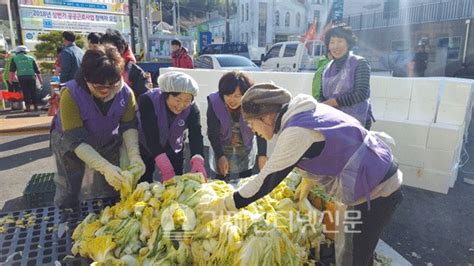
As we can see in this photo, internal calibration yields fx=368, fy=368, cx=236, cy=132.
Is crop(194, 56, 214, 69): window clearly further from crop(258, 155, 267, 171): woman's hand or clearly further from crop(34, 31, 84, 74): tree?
crop(258, 155, 267, 171): woman's hand

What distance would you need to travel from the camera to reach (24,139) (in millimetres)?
6820

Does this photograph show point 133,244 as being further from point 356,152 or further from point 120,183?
point 356,152

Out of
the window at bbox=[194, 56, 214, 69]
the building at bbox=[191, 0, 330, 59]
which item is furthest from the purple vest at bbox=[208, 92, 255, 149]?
the building at bbox=[191, 0, 330, 59]

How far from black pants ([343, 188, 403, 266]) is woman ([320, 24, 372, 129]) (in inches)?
59.6

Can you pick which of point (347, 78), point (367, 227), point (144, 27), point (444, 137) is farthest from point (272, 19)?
point (367, 227)

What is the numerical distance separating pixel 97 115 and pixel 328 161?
63.6 inches

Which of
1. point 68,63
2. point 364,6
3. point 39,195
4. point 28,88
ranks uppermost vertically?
point 364,6

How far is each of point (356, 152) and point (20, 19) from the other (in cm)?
1385

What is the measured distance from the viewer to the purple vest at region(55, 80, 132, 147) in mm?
2475

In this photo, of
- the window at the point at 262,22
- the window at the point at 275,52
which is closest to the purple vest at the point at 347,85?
the window at the point at 275,52

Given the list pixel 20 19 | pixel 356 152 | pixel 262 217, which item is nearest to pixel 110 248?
pixel 262 217

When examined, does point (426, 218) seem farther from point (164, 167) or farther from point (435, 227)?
point (164, 167)

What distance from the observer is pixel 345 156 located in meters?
1.87

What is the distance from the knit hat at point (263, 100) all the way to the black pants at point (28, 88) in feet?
31.7
